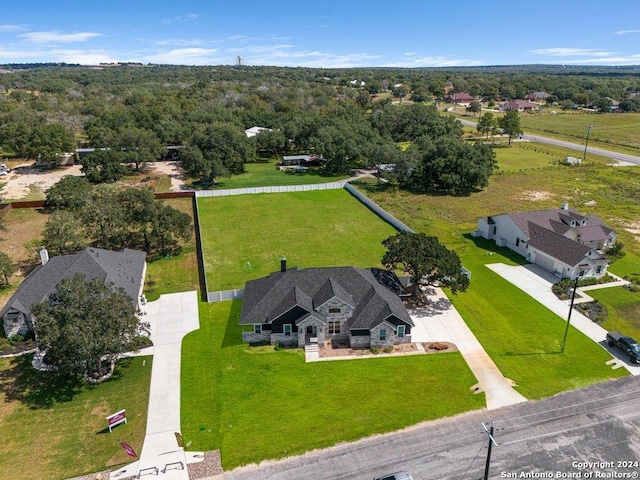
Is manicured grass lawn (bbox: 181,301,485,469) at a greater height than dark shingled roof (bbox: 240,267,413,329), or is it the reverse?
dark shingled roof (bbox: 240,267,413,329)

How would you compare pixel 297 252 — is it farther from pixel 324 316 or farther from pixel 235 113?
pixel 235 113

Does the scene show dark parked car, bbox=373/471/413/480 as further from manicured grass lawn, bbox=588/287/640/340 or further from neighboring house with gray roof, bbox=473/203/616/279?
neighboring house with gray roof, bbox=473/203/616/279

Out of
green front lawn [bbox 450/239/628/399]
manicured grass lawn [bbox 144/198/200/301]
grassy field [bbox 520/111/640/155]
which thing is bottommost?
green front lawn [bbox 450/239/628/399]

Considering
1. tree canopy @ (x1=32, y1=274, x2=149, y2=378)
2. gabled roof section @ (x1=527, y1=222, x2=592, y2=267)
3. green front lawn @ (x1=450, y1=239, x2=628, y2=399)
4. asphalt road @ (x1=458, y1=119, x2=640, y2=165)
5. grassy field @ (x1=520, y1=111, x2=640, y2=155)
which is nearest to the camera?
tree canopy @ (x1=32, y1=274, x2=149, y2=378)

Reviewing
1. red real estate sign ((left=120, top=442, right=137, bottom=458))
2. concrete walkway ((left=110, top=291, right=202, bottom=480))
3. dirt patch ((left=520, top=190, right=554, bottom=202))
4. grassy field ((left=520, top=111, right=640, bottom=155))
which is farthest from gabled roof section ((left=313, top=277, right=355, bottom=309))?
Result: grassy field ((left=520, top=111, right=640, bottom=155))

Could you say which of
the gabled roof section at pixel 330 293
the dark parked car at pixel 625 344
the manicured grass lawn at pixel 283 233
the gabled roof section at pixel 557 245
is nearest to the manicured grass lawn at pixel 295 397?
the gabled roof section at pixel 330 293
